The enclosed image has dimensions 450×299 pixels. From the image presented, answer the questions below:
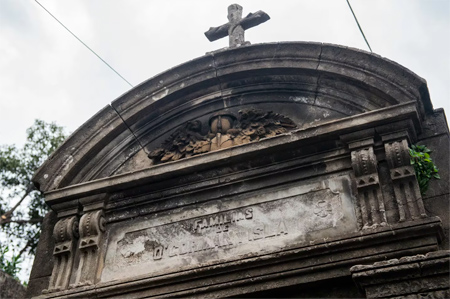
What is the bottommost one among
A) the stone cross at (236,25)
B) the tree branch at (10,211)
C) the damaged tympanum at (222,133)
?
the damaged tympanum at (222,133)

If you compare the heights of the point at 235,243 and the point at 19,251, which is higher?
the point at 19,251

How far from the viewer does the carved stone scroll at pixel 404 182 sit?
5.25 metres

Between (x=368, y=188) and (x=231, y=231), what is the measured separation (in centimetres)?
143

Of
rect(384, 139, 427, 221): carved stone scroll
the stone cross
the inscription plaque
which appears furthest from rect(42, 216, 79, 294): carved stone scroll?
rect(384, 139, 427, 221): carved stone scroll

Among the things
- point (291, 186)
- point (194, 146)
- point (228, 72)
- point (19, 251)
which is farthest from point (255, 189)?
point (19, 251)

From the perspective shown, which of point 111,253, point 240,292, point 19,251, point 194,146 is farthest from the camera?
point 19,251

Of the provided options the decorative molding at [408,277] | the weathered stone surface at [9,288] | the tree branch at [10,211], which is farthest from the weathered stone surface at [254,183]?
the tree branch at [10,211]

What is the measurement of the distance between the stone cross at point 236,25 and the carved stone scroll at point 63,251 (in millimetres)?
3010

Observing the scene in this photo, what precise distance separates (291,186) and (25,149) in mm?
11243

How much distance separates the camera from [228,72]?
7086 millimetres

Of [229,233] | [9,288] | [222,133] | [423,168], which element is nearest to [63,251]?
[9,288]

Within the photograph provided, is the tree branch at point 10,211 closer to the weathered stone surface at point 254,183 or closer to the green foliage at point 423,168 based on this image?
the weathered stone surface at point 254,183

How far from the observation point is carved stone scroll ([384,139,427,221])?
525 centimetres

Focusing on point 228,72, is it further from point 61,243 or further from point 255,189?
point 61,243
